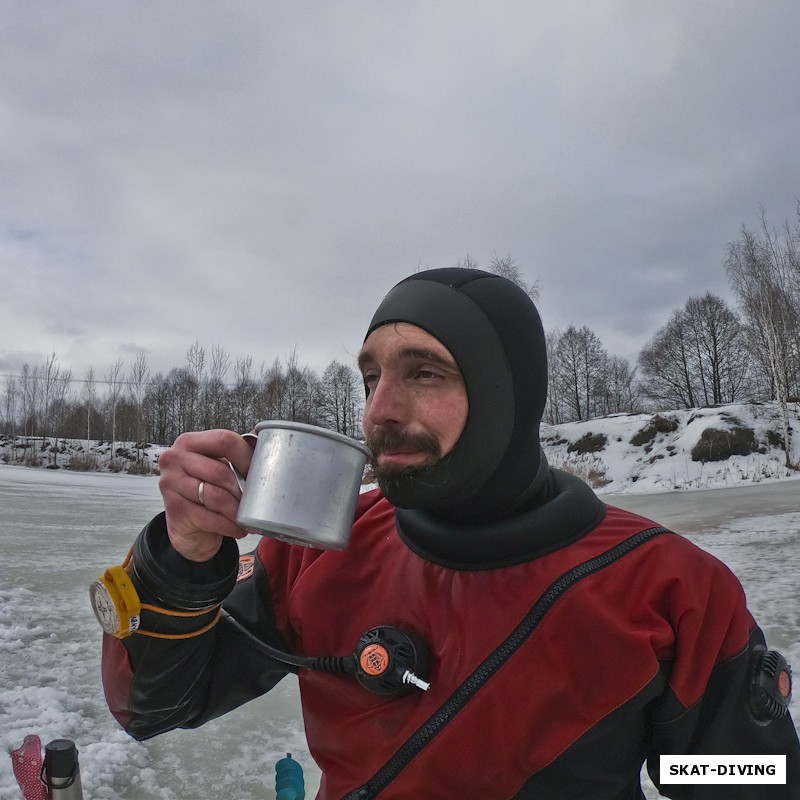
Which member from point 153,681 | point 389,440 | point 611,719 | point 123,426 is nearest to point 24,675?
point 153,681

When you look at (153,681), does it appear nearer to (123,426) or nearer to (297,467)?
(297,467)

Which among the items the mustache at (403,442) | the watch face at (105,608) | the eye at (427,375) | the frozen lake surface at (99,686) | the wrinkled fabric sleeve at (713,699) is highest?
the eye at (427,375)

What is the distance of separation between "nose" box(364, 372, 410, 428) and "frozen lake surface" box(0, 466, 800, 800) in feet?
5.34

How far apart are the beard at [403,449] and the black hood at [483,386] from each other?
0.04ft

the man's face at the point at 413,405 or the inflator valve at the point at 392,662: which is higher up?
the man's face at the point at 413,405

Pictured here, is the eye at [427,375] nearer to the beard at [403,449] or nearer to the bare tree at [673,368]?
the beard at [403,449]

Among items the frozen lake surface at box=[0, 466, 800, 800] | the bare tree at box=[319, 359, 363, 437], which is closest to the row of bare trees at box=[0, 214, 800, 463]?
the bare tree at box=[319, 359, 363, 437]

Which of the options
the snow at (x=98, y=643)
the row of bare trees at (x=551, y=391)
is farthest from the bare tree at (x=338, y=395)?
the snow at (x=98, y=643)

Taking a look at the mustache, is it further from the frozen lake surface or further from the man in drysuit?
the frozen lake surface

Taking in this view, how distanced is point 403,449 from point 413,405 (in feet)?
0.26

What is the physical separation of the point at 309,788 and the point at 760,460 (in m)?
18.9

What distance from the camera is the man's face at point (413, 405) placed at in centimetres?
106

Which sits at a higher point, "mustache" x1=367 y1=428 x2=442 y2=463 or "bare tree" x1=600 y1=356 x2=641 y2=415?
"bare tree" x1=600 y1=356 x2=641 y2=415

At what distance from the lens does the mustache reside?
1.06 meters
